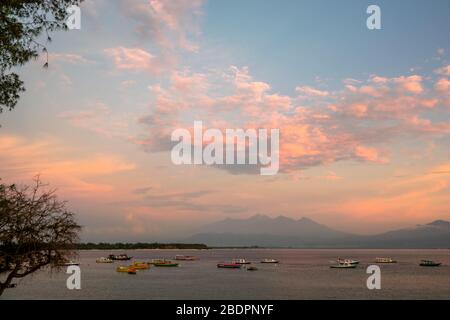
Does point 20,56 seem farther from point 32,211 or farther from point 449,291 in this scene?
point 449,291

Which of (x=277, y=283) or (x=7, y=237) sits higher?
(x=7, y=237)

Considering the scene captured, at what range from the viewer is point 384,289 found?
73.1 m

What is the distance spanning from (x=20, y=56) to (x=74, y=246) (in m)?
7.15

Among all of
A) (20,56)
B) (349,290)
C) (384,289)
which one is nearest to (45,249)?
(20,56)

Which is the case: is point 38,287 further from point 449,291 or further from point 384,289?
point 449,291
